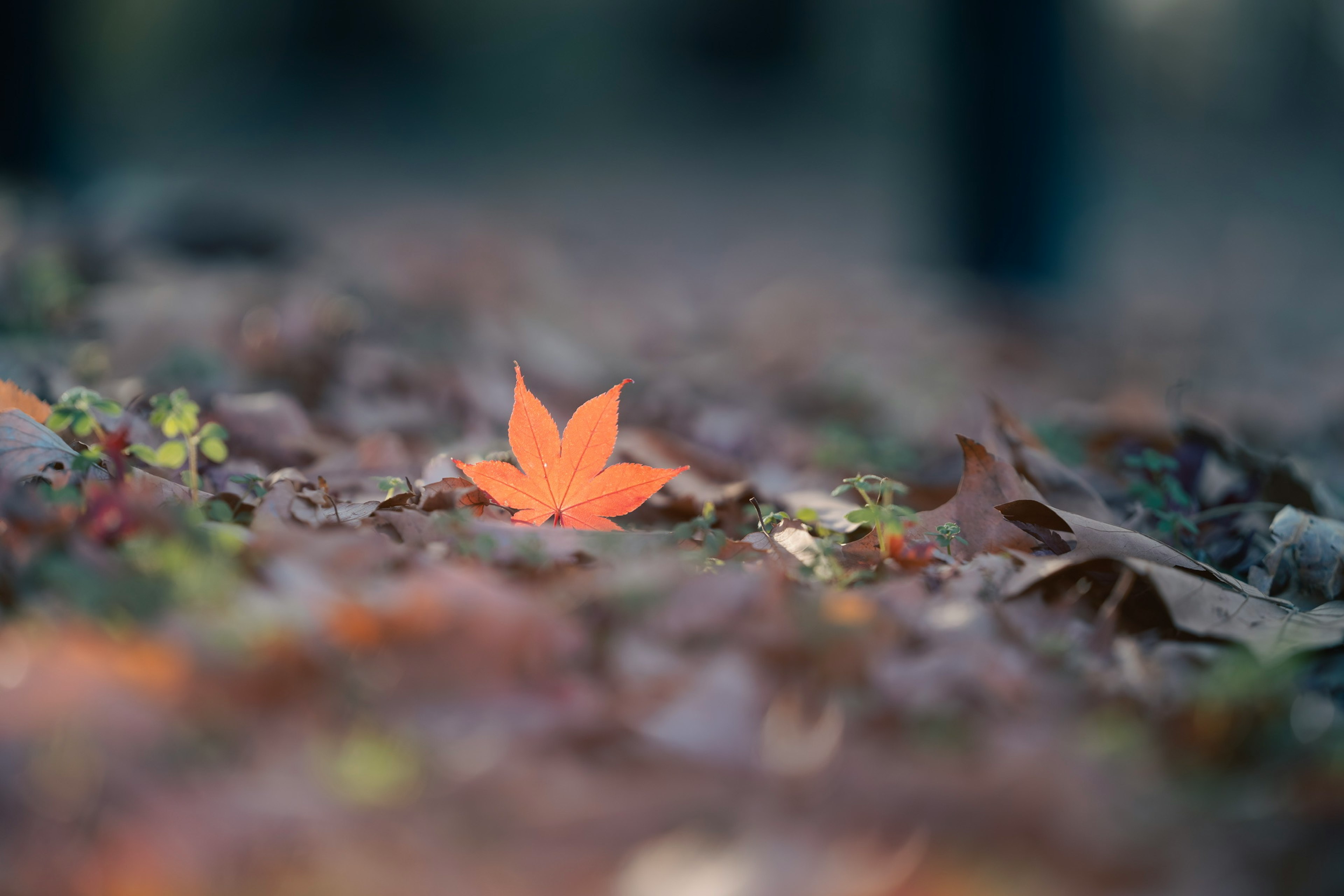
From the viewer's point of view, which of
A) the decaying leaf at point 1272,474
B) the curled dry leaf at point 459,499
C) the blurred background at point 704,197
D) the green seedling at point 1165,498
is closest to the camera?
the curled dry leaf at point 459,499

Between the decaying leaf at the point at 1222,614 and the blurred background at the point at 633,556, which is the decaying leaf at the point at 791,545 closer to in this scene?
the blurred background at the point at 633,556

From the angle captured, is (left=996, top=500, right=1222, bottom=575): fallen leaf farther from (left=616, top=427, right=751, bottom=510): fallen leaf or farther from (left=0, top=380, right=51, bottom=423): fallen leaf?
(left=0, top=380, right=51, bottom=423): fallen leaf

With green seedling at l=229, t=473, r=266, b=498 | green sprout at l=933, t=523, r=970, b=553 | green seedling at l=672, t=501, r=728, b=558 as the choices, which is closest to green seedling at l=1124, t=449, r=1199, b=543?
green sprout at l=933, t=523, r=970, b=553

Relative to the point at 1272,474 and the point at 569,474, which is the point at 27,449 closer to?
the point at 569,474

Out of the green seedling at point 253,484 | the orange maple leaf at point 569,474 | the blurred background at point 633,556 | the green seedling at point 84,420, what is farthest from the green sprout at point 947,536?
the green seedling at point 84,420

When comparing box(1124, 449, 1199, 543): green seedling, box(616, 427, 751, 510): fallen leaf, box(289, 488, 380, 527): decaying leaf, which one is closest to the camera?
box(289, 488, 380, 527): decaying leaf

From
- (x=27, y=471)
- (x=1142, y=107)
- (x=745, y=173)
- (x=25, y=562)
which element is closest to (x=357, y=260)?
(x=27, y=471)

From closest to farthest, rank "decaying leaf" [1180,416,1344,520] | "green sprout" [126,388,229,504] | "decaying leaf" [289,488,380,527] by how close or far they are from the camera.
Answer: "green sprout" [126,388,229,504]
"decaying leaf" [289,488,380,527]
"decaying leaf" [1180,416,1344,520]
